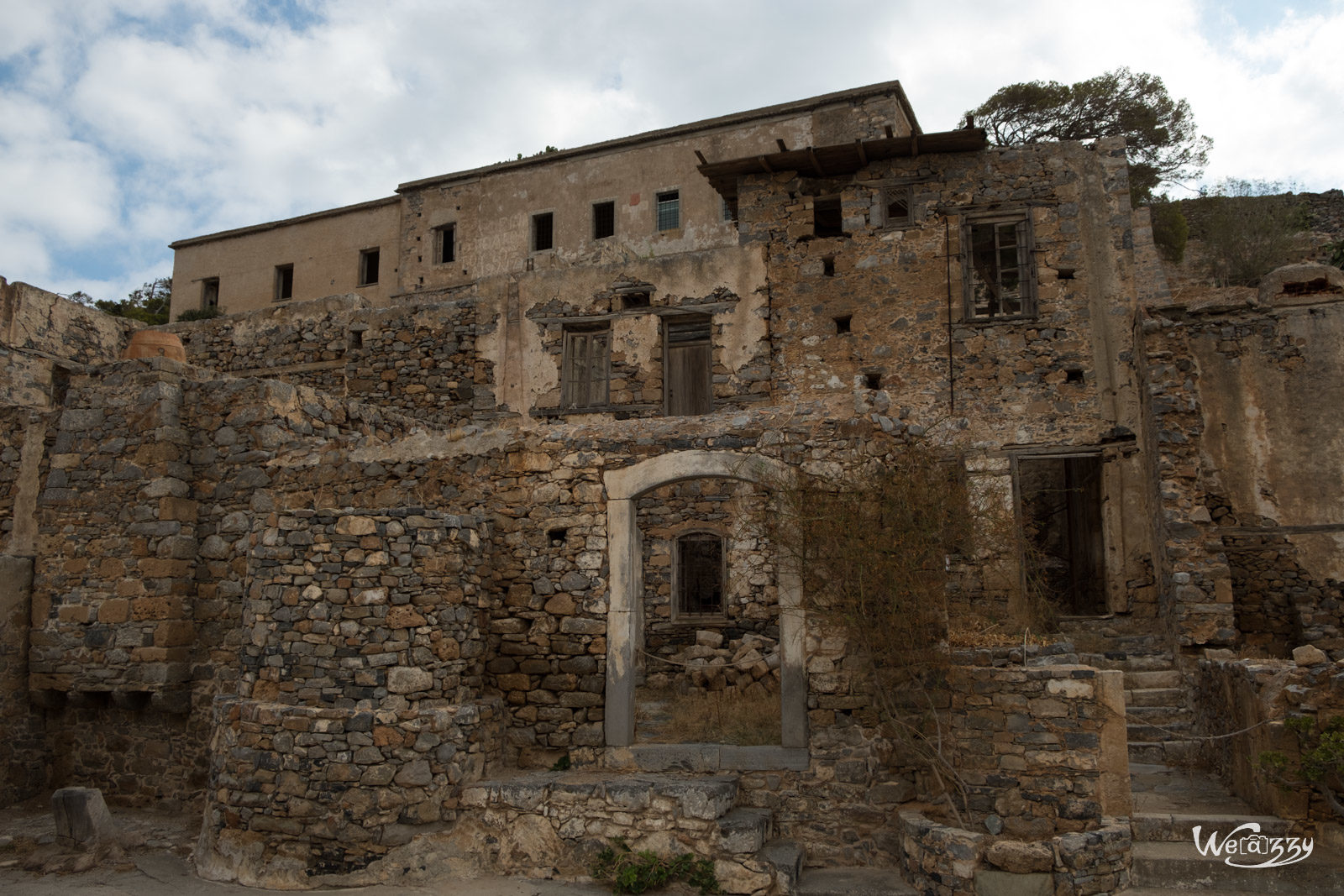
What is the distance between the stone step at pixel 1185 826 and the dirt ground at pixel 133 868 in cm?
392

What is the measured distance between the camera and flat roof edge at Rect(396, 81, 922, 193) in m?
16.9

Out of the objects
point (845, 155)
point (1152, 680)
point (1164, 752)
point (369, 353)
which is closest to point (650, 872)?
point (1164, 752)

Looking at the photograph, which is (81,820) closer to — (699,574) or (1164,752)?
(699,574)

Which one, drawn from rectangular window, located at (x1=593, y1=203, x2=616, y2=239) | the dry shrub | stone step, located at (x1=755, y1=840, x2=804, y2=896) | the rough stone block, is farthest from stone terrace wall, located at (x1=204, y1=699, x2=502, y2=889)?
rectangular window, located at (x1=593, y1=203, x2=616, y2=239)

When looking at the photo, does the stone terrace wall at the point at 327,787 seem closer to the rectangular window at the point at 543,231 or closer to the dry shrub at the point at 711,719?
the dry shrub at the point at 711,719

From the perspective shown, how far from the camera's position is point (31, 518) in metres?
10.2

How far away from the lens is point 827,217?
14.3m

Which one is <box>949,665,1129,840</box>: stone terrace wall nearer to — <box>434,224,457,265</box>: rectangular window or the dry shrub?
the dry shrub

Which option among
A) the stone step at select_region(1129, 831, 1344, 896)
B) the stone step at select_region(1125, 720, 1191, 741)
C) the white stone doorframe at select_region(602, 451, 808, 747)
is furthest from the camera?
the stone step at select_region(1125, 720, 1191, 741)

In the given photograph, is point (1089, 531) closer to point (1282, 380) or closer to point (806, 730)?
point (1282, 380)

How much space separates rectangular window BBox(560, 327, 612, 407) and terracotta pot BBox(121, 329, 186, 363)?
208 inches

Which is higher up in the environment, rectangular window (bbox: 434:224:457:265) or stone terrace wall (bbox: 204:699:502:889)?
rectangular window (bbox: 434:224:457:265)

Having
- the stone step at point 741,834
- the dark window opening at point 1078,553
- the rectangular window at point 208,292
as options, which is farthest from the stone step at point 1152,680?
the rectangular window at point 208,292

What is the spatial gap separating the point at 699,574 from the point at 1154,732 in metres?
6.24
